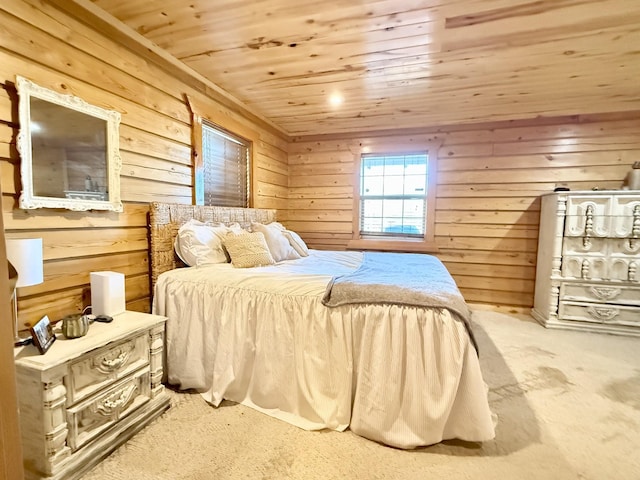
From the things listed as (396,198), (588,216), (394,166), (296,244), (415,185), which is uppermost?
(394,166)

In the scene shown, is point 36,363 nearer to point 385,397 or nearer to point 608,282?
point 385,397

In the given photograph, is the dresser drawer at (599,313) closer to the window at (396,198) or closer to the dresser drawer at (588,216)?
the dresser drawer at (588,216)

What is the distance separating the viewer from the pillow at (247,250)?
90.1 inches

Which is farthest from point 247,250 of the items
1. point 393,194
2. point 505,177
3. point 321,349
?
point 505,177

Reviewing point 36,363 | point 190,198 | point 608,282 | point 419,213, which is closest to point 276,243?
point 190,198

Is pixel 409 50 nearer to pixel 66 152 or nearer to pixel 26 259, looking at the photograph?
pixel 66 152

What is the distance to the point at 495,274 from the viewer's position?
12.4 ft

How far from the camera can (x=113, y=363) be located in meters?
1.49

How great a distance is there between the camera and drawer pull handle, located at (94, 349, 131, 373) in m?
1.44

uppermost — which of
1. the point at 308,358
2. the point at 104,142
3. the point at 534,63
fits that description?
the point at 534,63

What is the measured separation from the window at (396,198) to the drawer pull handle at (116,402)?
10.3ft

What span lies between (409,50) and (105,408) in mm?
2780

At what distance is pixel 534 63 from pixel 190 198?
2.91 m

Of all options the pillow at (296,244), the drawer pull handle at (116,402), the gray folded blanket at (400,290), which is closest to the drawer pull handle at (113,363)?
the drawer pull handle at (116,402)
